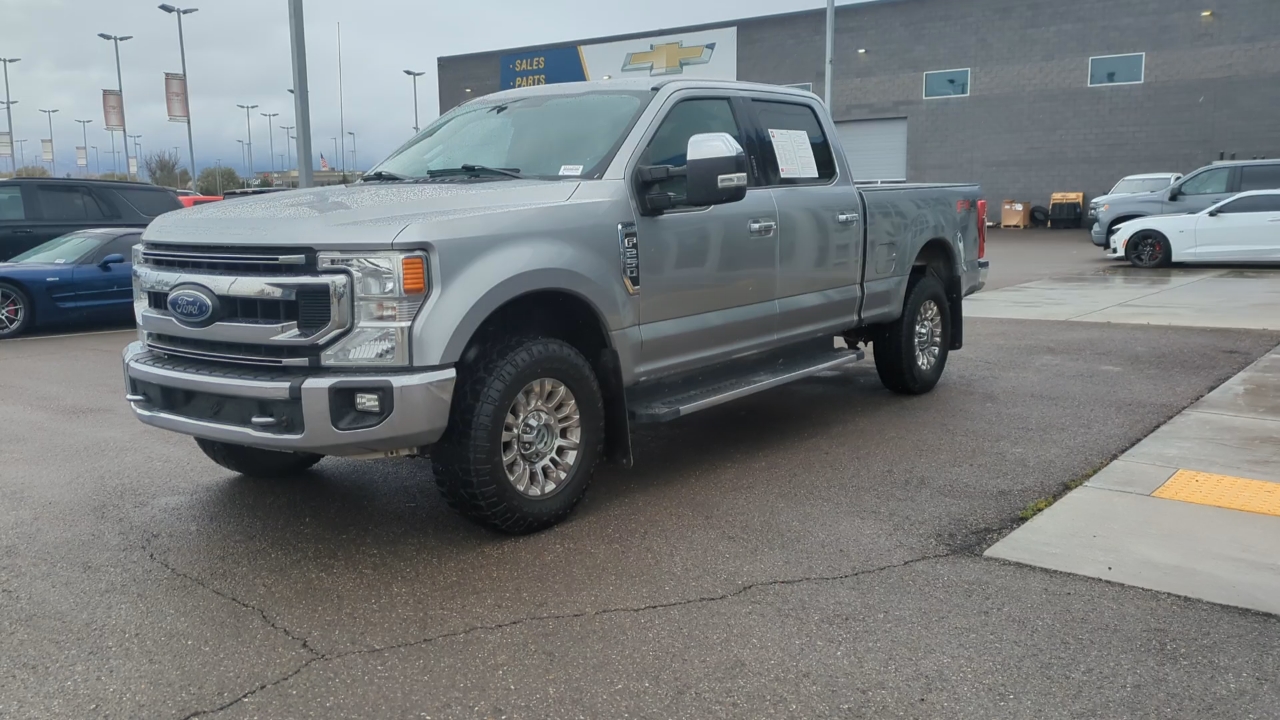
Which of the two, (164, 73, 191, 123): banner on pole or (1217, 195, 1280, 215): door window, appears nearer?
(1217, 195, 1280, 215): door window

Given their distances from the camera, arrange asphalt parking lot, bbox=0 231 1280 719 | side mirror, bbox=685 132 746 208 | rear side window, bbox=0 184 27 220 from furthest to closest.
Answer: rear side window, bbox=0 184 27 220 → side mirror, bbox=685 132 746 208 → asphalt parking lot, bbox=0 231 1280 719

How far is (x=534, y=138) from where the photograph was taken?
5.46 meters

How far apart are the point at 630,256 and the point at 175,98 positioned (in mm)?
29058

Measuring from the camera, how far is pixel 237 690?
10.6ft

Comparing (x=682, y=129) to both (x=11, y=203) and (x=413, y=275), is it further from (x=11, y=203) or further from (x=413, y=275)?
(x=11, y=203)

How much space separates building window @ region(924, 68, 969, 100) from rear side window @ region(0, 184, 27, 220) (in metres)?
28.4

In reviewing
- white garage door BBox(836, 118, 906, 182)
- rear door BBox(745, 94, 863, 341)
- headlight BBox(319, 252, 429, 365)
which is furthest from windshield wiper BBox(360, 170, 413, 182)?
white garage door BBox(836, 118, 906, 182)

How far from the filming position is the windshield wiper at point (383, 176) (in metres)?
5.55

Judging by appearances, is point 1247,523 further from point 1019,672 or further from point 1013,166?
point 1013,166

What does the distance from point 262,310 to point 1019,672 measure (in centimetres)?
312

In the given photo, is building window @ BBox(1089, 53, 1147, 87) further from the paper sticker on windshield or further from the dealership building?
the paper sticker on windshield

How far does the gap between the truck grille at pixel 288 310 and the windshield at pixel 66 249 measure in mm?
9554

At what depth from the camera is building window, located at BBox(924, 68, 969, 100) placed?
3409cm

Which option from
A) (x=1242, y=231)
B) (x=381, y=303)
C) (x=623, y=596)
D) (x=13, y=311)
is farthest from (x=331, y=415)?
(x=1242, y=231)
